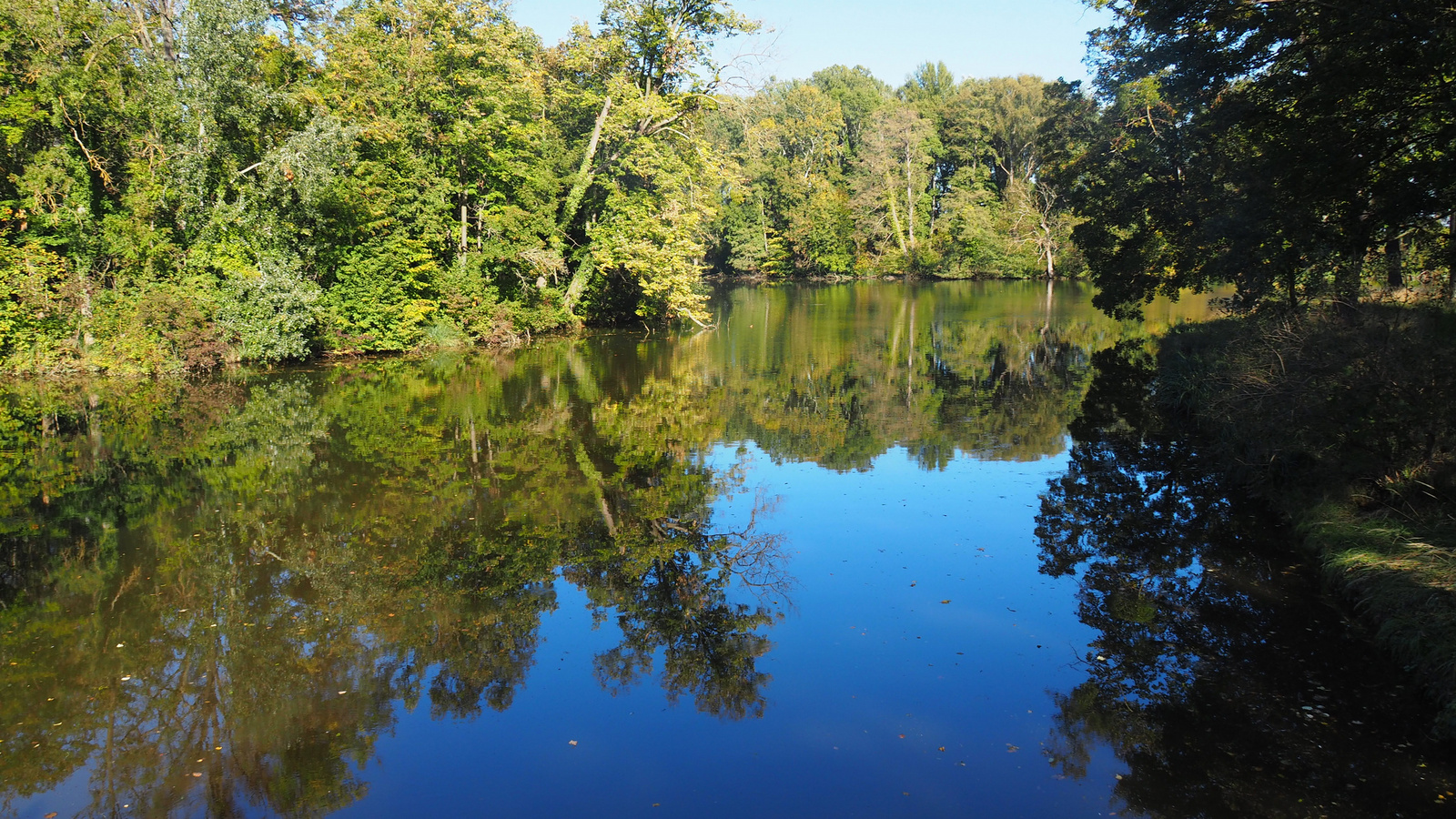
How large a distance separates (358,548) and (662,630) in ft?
13.9

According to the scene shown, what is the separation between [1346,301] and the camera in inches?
441

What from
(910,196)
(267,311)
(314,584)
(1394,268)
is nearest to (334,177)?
(267,311)

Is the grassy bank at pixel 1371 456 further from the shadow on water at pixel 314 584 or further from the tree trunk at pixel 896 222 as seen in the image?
the tree trunk at pixel 896 222

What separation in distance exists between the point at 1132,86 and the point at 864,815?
28.8 m

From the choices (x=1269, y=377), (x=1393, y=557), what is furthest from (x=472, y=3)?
(x=1393, y=557)

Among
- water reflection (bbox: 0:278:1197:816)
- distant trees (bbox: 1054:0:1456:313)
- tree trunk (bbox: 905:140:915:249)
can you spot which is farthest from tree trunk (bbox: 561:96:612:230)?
tree trunk (bbox: 905:140:915:249)

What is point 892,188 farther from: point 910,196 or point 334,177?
point 334,177

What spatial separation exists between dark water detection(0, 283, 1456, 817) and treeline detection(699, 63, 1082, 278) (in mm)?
48572

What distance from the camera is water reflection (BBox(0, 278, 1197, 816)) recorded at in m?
6.51

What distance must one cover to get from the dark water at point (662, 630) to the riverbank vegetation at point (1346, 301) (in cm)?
74

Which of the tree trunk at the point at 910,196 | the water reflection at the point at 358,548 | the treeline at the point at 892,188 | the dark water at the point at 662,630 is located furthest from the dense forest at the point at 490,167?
the tree trunk at the point at 910,196

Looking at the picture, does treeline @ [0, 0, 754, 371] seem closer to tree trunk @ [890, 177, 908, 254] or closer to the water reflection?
the water reflection

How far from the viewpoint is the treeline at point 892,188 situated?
6225 cm

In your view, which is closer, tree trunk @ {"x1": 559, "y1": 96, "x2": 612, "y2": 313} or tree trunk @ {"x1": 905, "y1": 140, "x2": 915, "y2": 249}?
tree trunk @ {"x1": 559, "y1": 96, "x2": 612, "y2": 313}
